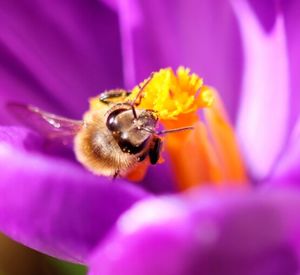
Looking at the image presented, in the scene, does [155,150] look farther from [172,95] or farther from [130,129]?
[172,95]

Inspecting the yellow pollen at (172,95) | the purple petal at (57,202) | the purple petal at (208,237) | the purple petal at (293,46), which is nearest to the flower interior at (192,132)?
the yellow pollen at (172,95)

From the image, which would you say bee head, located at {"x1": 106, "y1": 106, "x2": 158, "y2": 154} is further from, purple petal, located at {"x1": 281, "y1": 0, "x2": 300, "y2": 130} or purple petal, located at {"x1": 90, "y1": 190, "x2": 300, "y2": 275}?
purple petal, located at {"x1": 281, "y1": 0, "x2": 300, "y2": 130}

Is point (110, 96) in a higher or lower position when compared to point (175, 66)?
lower

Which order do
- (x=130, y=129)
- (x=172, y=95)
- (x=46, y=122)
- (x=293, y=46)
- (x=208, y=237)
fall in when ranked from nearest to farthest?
(x=208, y=237)
(x=130, y=129)
(x=46, y=122)
(x=172, y=95)
(x=293, y=46)

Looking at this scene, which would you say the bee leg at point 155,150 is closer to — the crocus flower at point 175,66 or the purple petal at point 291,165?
the crocus flower at point 175,66

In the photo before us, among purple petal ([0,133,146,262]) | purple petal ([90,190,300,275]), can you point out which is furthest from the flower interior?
purple petal ([90,190,300,275])

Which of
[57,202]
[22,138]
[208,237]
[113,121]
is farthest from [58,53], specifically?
[208,237]
